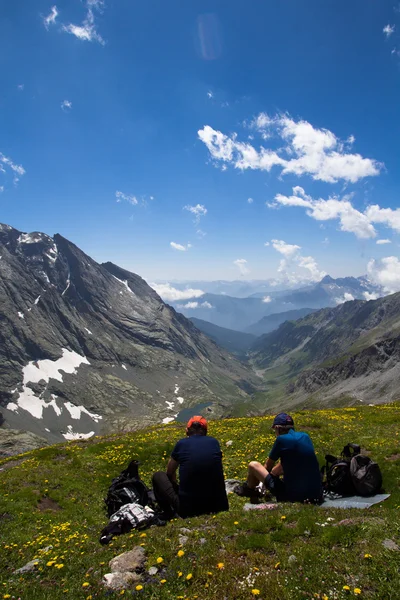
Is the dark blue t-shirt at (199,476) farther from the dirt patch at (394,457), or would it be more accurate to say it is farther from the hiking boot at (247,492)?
the dirt patch at (394,457)

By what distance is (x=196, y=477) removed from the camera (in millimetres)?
11781

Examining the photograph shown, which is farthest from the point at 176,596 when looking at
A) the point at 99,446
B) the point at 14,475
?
the point at 99,446

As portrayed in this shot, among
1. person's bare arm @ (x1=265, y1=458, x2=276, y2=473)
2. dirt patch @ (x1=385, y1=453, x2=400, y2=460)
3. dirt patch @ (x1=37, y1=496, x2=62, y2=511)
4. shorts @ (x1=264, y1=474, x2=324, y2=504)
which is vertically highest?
person's bare arm @ (x1=265, y1=458, x2=276, y2=473)

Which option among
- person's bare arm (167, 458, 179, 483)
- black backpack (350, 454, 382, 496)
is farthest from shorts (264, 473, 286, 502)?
person's bare arm (167, 458, 179, 483)

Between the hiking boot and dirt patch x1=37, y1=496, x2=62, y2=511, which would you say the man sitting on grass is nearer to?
the hiking boot

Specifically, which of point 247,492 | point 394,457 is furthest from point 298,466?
point 394,457

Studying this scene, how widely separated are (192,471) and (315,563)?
465 cm

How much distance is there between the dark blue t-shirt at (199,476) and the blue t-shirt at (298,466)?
224cm

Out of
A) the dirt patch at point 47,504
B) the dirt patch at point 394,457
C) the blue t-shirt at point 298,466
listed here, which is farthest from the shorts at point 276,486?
the dirt patch at point 47,504

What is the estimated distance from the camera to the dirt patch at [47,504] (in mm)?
17047

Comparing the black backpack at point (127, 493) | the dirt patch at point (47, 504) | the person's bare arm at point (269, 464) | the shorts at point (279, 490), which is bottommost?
the dirt patch at point (47, 504)

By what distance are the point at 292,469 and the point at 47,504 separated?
1281cm

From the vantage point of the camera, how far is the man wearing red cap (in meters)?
11.8

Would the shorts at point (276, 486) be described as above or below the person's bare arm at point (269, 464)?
below
